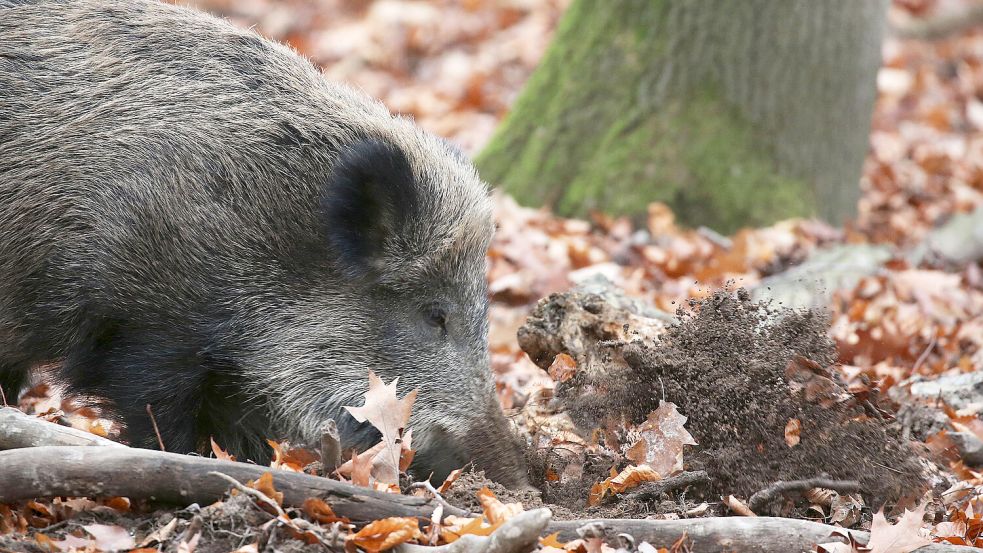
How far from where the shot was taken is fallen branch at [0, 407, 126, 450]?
3494 millimetres

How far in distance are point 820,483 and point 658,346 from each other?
0.83 m

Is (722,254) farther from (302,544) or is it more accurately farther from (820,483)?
(302,544)

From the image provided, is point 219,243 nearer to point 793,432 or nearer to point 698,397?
point 698,397

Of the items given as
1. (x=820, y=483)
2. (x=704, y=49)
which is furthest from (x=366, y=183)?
(x=704, y=49)

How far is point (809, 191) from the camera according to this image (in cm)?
818

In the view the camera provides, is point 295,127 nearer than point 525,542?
No

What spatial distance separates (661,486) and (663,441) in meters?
0.26

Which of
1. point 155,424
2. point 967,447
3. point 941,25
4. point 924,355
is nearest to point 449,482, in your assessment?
point 155,424

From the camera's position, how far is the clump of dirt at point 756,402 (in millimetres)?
4020

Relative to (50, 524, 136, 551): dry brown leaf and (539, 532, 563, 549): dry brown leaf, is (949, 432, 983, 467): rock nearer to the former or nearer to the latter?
(539, 532, 563, 549): dry brown leaf

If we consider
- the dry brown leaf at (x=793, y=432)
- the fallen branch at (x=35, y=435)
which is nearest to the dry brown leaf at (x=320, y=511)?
the fallen branch at (x=35, y=435)

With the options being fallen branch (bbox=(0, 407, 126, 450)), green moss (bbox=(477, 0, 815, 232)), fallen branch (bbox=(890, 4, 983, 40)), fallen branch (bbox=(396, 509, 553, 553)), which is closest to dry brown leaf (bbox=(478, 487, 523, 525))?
fallen branch (bbox=(396, 509, 553, 553))

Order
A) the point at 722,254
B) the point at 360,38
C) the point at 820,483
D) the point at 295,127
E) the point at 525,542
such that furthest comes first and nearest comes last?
1. the point at 360,38
2. the point at 722,254
3. the point at 295,127
4. the point at 820,483
5. the point at 525,542

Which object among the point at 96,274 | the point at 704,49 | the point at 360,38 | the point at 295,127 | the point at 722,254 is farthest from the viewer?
the point at 360,38
